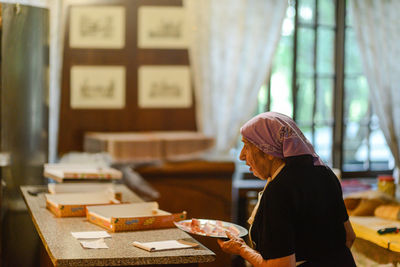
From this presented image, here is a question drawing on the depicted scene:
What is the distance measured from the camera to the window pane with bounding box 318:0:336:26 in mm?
5375

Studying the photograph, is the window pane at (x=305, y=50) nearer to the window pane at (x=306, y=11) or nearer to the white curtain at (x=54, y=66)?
the window pane at (x=306, y=11)

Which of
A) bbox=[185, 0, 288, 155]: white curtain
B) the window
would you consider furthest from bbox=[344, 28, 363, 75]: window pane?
bbox=[185, 0, 288, 155]: white curtain

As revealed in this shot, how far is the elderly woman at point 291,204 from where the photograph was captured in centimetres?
197

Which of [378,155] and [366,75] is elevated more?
[366,75]

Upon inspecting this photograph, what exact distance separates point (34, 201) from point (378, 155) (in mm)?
3697

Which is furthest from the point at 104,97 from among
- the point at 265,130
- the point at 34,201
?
the point at 265,130

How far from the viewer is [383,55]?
5535mm

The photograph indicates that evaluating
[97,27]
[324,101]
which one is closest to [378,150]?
[324,101]

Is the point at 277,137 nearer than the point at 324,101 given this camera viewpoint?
Yes

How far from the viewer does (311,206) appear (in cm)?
203

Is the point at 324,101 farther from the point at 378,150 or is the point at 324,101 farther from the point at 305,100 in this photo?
the point at 378,150

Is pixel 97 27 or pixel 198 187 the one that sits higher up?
pixel 97 27

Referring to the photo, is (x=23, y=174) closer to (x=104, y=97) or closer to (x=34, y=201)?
(x=34, y=201)

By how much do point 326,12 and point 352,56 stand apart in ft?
1.68
